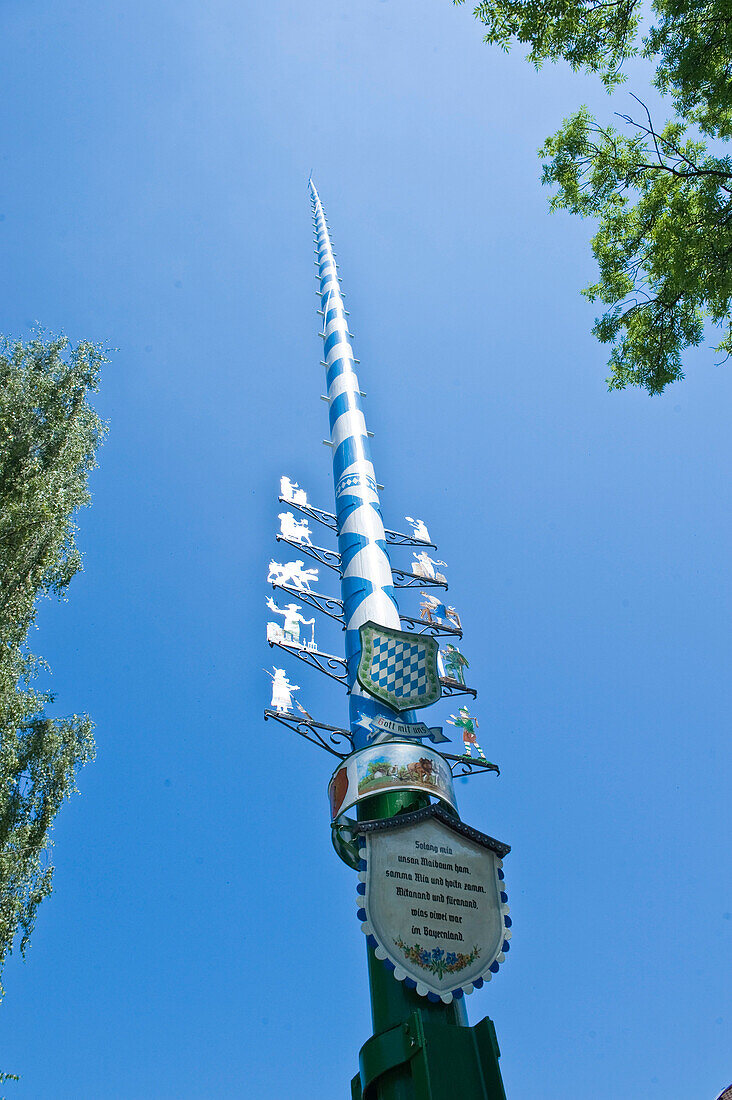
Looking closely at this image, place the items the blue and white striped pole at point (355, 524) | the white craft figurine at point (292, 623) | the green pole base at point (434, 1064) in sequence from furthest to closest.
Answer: the white craft figurine at point (292, 623), the blue and white striped pole at point (355, 524), the green pole base at point (434, 1064)

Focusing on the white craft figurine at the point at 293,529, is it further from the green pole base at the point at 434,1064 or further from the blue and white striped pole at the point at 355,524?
the green pole base at the point at 434,1064

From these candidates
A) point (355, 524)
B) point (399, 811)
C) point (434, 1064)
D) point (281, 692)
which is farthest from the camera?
point (355, 524)

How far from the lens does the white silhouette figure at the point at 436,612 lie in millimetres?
12234

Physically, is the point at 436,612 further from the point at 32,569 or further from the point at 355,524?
the point at 32,569

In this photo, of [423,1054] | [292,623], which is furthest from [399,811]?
[292,623]

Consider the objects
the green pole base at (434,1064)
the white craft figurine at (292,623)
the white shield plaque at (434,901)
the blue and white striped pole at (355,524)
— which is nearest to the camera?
the green pole base at (434,1064)

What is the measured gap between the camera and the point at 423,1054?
5.22 m

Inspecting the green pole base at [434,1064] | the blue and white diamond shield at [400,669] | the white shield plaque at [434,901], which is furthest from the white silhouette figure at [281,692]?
the green pole base at [434,1064]

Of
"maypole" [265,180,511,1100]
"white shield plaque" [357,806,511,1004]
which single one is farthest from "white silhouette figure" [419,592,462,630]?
"white shield plaque" [357,806,511,1004]

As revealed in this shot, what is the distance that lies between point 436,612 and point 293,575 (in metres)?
2.37

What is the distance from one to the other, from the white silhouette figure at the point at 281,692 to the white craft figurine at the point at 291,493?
3701 millimetres

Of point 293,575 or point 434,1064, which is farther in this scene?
point 293,575

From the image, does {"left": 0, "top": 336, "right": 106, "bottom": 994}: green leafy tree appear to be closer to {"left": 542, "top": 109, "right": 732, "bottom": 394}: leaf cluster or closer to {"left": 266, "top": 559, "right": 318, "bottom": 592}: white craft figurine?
{"left": 266, "top": 559, "right": 318, "bottom": 592}: white craft figurine

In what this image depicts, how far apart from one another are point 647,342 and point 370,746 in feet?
19.1
